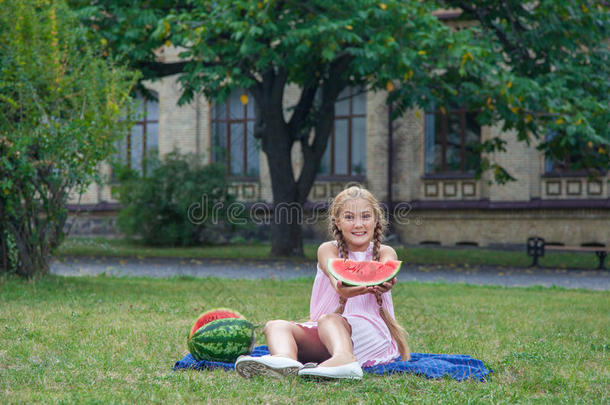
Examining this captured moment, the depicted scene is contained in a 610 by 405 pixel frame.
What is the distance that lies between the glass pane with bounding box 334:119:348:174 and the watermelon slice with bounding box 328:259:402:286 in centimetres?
2154

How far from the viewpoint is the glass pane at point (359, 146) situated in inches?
1024

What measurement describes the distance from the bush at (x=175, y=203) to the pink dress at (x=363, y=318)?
18104 millimetres

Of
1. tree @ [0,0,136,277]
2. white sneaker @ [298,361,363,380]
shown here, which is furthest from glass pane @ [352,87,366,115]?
white sneaker @ [298,361,363,380]

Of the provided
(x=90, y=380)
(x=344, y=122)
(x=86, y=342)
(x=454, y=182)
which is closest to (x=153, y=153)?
(x=344, y=122)

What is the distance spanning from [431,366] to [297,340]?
927 mm

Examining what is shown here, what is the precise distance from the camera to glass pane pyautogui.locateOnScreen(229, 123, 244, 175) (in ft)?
88.3

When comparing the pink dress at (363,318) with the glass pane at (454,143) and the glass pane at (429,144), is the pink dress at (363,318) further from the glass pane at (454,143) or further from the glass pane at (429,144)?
the glass pane at (429,144)

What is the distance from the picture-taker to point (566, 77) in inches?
577

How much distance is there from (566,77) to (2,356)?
492 inches

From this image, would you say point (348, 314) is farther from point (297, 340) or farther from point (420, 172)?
point (420, 172)

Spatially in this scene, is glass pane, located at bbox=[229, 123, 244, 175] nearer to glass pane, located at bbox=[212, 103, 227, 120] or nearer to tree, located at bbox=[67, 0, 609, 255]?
glass pane, located at bbox=[212, 103, 227, 120]

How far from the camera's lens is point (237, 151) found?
2730cm

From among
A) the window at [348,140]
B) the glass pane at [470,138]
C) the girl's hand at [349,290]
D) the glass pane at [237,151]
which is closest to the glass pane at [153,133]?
the glass pane at [237,151]

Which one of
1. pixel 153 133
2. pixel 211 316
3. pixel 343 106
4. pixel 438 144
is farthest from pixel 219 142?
pixel 211 316
